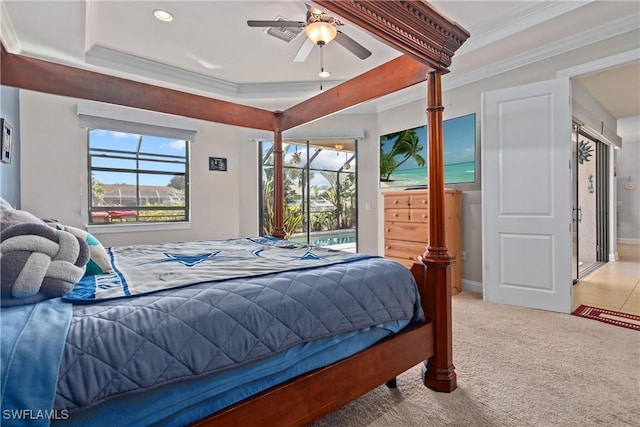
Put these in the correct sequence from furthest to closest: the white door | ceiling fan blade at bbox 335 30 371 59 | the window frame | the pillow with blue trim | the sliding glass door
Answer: the sliding glass door → the window frame → the white door → ceiling fan blade at bbox 335 30 371 59 → the pillow with blue trim

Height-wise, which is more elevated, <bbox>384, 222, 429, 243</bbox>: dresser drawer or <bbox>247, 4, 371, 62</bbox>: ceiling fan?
<bbox>247, 4, 371, 62</bbox>: ceiling fan

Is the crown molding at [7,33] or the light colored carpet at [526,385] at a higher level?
the crown molding at [7,33]

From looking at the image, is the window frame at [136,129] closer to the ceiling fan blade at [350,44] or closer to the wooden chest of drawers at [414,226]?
the ceiling fan blade at [350,44]

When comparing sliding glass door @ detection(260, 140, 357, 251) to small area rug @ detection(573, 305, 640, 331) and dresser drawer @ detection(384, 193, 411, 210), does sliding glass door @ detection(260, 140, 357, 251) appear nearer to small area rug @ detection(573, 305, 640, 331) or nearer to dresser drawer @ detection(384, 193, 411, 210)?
dresser drawer @ detection(384, 193, 411, 210)

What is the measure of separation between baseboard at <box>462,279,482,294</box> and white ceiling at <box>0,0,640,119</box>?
2.38m

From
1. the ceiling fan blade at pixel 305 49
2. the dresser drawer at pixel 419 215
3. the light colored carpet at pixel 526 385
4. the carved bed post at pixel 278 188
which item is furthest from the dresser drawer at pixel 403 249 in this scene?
the ceiling fan blade at pixel 305 49

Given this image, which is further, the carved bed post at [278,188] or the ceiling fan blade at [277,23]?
Answer: the carved bed post at [278,188]

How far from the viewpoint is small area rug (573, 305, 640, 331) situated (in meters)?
2.64

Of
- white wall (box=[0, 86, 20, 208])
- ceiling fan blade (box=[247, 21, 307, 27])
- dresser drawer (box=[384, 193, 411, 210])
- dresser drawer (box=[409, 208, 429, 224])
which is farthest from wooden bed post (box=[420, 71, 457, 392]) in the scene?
white wall (box=[0, 86, 20, 208])

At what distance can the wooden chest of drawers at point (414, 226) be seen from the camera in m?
3.61

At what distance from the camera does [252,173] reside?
4863 mm

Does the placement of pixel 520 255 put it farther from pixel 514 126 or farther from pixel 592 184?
pixel 592 184

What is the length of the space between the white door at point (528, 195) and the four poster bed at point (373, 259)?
1869 millimetres

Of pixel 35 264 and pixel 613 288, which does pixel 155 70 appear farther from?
pixel 613 288
